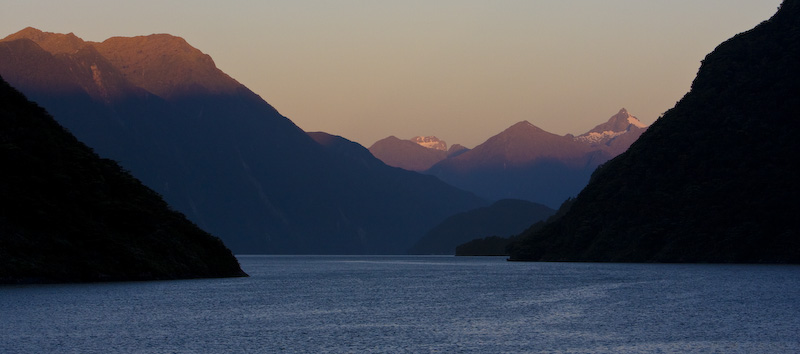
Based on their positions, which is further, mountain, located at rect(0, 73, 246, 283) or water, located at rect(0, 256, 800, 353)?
mountain, located at rect(0, 73, 246, 283)

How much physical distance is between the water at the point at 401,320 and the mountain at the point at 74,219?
575 centimetres

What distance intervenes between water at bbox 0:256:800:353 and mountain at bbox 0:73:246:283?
5.75m

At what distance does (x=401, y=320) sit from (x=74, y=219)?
5518 centimetres

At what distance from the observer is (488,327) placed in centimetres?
5341

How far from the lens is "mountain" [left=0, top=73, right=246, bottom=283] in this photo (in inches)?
3682

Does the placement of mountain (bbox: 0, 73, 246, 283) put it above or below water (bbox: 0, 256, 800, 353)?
above

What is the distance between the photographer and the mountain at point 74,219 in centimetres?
9353

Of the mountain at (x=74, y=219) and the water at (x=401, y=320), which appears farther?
the mountain at (x=74, y=219)

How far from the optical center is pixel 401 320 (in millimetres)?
58375

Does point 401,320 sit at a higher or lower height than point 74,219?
lower

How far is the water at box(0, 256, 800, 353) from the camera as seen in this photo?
44.5m

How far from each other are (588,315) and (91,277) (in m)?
59.8

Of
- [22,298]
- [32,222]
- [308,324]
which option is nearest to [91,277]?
[32,222]

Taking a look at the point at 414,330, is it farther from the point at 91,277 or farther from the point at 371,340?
the point at 91,277
